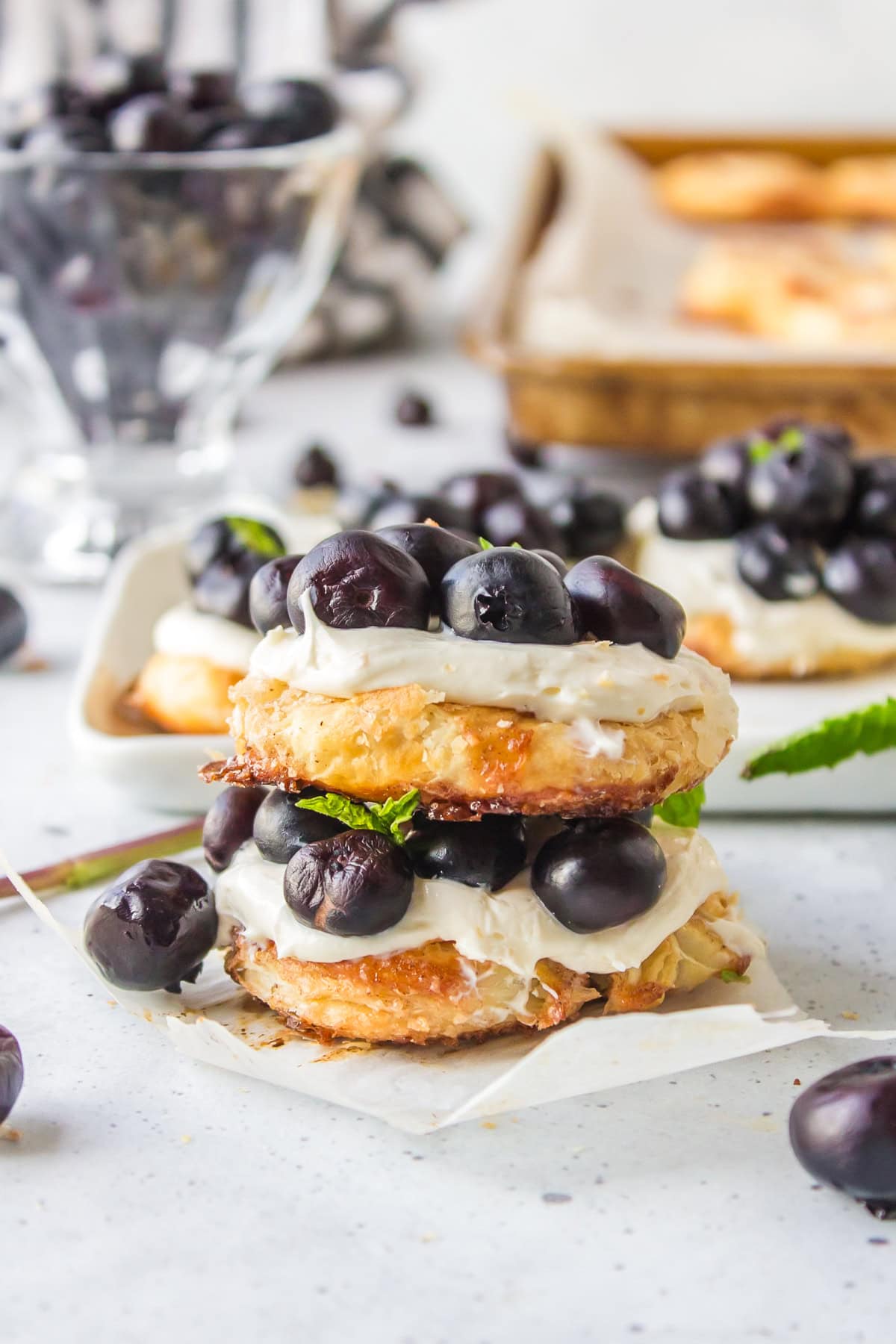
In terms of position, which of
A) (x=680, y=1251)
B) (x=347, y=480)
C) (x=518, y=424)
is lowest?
(x=347, y=480)

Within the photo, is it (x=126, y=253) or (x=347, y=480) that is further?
(x=347, y=480)

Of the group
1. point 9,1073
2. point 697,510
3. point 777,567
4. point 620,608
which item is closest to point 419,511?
point 697,510

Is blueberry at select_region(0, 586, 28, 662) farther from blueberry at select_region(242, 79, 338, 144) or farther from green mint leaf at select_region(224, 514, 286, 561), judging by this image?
blueberry at select_region(242, 79, 338, 144)

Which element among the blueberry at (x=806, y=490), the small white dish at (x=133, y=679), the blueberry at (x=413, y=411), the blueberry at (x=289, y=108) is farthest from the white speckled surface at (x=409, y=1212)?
the blueberry at (x=413, y=411)

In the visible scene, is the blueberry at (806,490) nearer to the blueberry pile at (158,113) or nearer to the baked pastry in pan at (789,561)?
the baked pastry in pan at (789,561)

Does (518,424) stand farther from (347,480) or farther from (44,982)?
(44,982)

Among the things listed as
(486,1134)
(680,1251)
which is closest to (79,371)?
(486,1134)

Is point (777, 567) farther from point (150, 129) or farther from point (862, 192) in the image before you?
point (862, 192)
